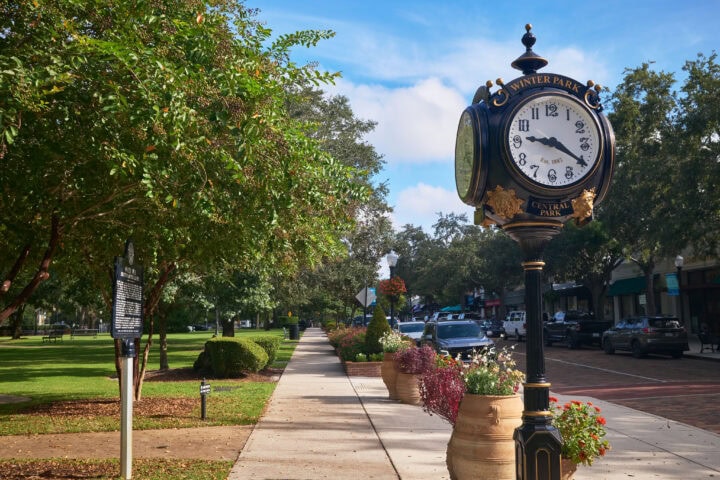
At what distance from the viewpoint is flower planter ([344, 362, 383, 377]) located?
20.0 m

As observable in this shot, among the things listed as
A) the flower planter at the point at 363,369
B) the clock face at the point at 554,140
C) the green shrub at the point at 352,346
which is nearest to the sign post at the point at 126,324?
the clock face at the point at 554,140

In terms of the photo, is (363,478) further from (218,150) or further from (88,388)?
(88,388)

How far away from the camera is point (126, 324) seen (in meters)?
7.52

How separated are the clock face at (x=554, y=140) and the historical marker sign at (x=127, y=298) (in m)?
4.44

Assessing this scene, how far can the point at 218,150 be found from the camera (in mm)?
7773

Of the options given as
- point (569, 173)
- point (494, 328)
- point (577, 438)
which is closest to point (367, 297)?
point (577, 438)

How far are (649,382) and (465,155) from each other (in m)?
13.9

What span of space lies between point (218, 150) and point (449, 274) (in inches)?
2631

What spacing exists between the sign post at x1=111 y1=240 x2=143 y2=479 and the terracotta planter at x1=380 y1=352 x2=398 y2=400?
7.04 meters

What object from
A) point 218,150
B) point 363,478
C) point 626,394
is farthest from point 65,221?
point 626,394

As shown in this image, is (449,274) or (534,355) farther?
(449,274)

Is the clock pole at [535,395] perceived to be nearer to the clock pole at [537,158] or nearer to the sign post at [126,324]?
the clock pole at [537,158]

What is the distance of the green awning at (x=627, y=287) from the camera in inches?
1624

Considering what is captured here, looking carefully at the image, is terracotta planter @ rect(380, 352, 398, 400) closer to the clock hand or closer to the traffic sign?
the clock hand
